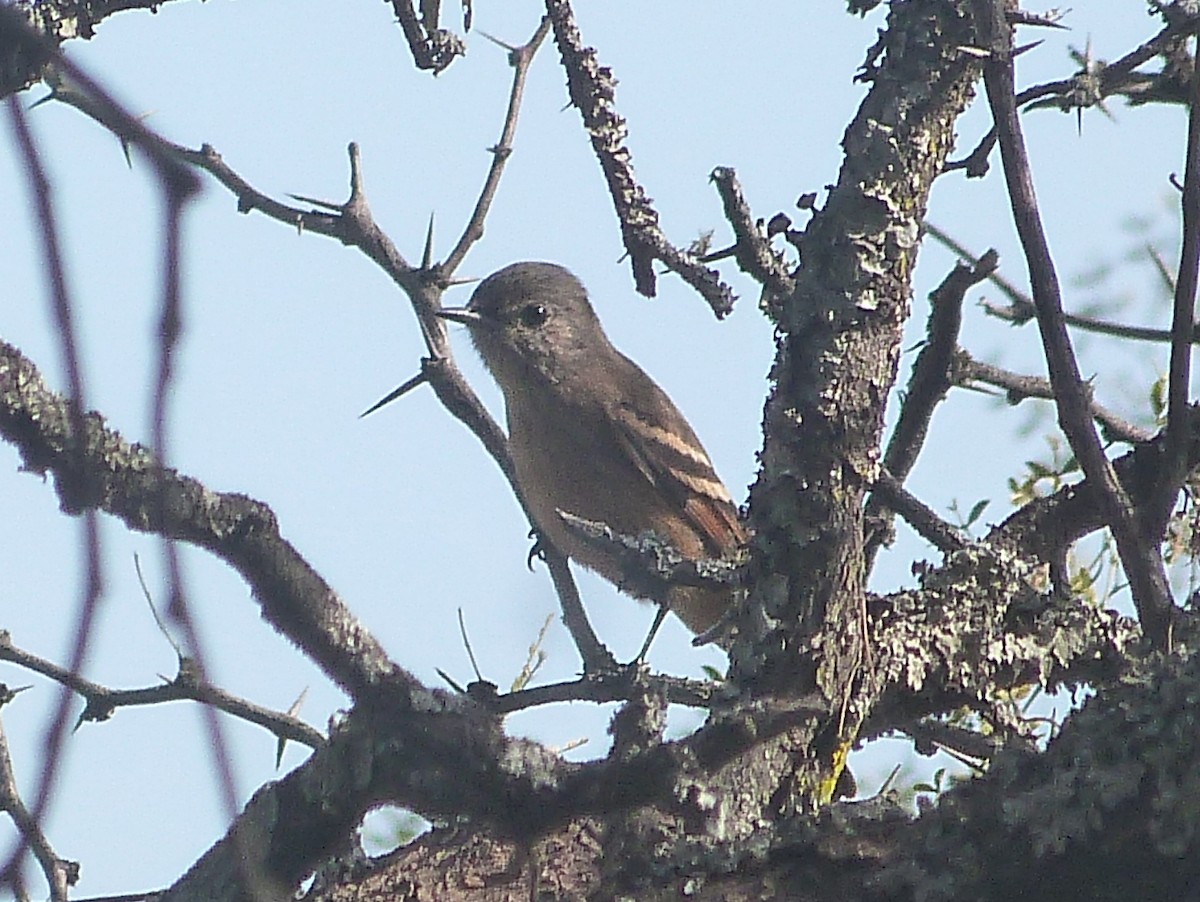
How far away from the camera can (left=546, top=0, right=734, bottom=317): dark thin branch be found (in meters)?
3.69

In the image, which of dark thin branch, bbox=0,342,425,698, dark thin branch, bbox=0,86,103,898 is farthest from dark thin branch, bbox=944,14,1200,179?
dark thin branch, bbox=0,86,103,898

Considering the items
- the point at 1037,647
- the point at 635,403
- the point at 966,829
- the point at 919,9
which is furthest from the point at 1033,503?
the point at 635,403

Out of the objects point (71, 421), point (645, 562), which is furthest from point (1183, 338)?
point (71, 421)

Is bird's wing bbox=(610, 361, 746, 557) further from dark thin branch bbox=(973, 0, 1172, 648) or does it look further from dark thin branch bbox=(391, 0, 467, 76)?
dark thin branch bbox=(973, 0, 1172, 648)

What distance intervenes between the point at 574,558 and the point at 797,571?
9.56 ft

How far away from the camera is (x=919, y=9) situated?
3.54m

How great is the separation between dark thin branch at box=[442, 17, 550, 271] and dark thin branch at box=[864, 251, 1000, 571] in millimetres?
1577

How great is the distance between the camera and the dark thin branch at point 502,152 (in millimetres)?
5125

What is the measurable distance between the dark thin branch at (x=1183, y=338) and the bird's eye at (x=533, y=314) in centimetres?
450

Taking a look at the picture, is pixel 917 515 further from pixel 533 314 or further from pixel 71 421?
pixel 533 314

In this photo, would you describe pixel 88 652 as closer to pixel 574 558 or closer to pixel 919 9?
pixel 919 9

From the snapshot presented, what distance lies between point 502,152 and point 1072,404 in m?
2.96

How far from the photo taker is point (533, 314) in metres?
7.27

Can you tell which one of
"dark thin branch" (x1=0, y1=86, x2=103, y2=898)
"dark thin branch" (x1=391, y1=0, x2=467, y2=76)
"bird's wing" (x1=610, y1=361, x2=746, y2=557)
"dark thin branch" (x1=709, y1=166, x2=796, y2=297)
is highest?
"bird's wing" (x1=610, y1=361, x2=746, y2=557)
